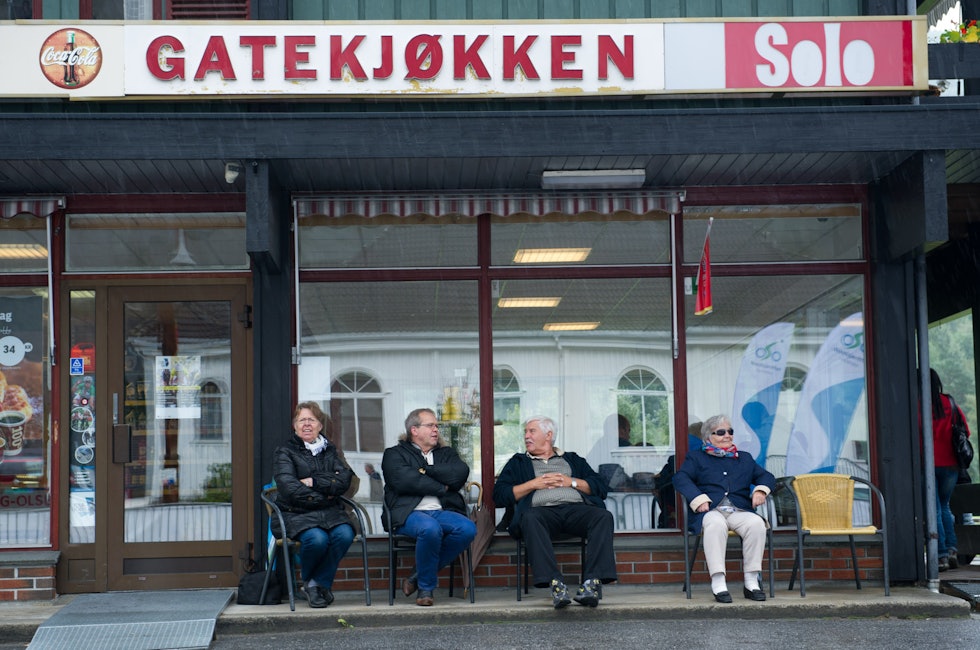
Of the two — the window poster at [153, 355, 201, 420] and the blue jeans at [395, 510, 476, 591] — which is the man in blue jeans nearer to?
the blue jeans at [395, 510, 476, 591]

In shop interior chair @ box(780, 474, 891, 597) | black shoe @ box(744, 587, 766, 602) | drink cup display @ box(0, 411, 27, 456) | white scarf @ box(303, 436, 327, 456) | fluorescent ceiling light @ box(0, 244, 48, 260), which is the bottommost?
black shoe @ box(744, 587, 766, 602)

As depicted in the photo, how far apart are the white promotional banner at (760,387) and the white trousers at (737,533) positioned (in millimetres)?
917

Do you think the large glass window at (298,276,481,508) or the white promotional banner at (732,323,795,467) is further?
the white promotional banner at (732,323,795,467)

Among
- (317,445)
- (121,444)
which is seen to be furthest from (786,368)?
(121,444)

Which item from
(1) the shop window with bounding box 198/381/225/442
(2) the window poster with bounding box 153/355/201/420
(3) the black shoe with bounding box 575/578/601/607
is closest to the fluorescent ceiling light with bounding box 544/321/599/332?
(3) the black shoe with bounding box 575/578/601/607

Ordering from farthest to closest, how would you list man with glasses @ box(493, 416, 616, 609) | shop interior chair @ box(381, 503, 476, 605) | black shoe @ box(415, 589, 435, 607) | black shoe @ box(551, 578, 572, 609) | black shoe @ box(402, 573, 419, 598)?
black shoe @ box(402, 573, 419, 598), shop interior chair @ box(381, 503, 476, 605), black shoe @ box(415, 589, 435, 607), man with glasses @ box(493, 416, 616, 609), black shoe @ box(551, 578, 572, 609)

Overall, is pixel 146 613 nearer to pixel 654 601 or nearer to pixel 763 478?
pixel 654 601

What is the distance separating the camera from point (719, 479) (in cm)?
781

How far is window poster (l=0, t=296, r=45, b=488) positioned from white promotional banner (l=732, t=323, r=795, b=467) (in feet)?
15.5

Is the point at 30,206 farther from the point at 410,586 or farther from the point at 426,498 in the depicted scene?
the point at 410,586

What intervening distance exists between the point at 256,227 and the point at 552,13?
2431mm

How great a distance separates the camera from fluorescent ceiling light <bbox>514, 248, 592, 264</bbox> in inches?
336

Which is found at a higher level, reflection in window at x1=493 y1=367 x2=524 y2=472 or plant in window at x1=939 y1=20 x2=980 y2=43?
plant in window at x1=939 y1=20 x2=980 y2=43

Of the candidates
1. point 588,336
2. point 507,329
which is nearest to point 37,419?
point 507,329
